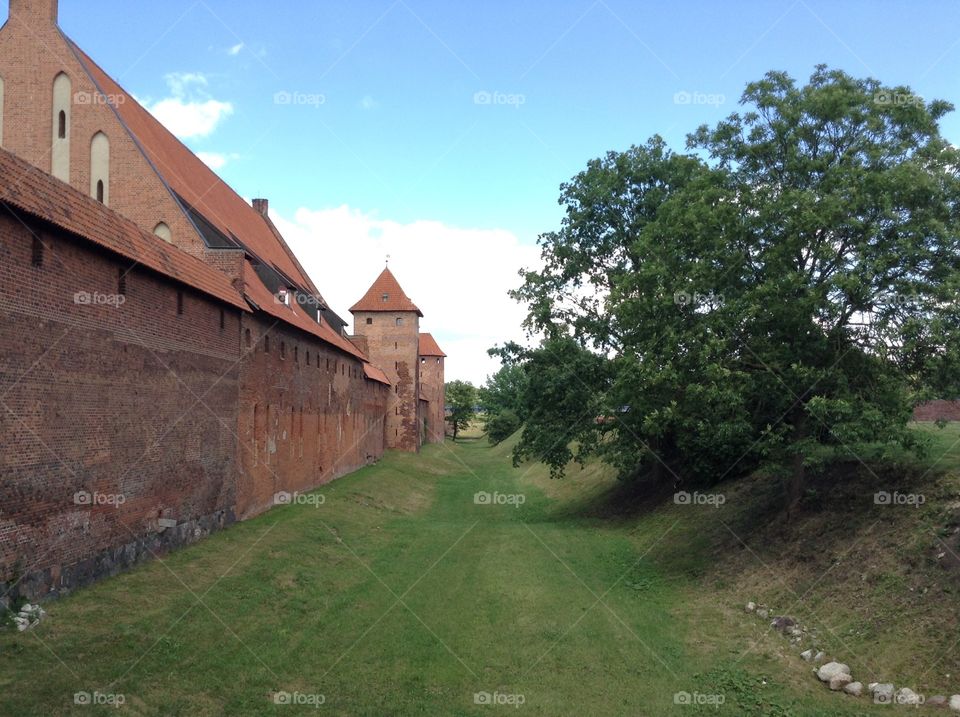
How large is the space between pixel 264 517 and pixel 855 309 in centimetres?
1607

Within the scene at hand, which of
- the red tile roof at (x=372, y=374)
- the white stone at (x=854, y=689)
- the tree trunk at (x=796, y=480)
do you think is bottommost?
the white stone at (x=854, y=689)

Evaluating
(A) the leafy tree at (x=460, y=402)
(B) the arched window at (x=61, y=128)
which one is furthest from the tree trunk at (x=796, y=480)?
(A) the leafy tree at (x=460, y=402)

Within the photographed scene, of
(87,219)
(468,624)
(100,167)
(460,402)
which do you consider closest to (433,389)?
(460,402)

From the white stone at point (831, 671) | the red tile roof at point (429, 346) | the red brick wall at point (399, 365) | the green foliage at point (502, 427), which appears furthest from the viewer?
the green foliage at point (502, 427)

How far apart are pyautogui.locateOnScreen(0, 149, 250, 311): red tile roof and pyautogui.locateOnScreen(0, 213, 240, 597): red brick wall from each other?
11.7 inches

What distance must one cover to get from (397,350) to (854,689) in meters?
47.9

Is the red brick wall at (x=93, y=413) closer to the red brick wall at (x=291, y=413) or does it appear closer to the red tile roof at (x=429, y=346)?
the red brick wall at (x=291, y=413)

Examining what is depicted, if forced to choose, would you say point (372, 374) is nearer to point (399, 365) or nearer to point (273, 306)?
point (399, 365)

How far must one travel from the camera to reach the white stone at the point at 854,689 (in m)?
9.90

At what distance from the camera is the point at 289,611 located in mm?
13227

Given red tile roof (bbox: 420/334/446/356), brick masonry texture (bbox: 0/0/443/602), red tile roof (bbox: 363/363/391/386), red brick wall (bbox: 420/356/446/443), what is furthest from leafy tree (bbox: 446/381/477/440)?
brick masonry texture (bbox: 0/0/443/602)

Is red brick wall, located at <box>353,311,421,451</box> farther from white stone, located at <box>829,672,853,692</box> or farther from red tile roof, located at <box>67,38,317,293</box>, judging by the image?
white stone, located at <box>829,672,853,692</box>

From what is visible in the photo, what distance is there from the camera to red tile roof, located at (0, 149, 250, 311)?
10541mm

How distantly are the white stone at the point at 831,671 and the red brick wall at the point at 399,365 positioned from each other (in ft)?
152
